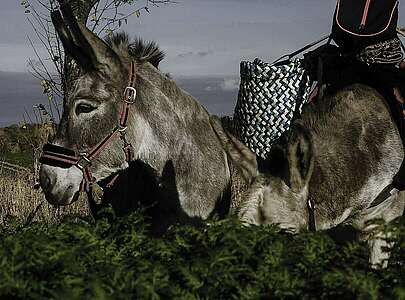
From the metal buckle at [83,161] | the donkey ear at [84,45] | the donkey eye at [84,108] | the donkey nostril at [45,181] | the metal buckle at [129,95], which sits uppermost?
the donkey ear at [84,45]

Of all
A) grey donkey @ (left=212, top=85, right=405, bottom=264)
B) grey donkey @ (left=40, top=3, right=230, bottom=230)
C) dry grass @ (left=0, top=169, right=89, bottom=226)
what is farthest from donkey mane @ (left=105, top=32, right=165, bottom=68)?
dry grass @ (left=0, top=169, right=89, bottom=226)

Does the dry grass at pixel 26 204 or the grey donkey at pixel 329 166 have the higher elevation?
the grey donkey at pixel 329 166

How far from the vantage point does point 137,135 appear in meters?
5.77

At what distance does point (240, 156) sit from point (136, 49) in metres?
2.21

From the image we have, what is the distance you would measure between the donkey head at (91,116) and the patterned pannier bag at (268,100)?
0.91 metres

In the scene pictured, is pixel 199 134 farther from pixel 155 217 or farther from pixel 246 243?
pixel 246 243

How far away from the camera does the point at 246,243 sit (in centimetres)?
263

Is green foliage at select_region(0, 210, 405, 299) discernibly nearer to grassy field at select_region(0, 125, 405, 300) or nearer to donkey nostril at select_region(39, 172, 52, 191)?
grassy field at select_region(0, 125, 405, 300)

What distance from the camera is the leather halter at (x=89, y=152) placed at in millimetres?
5734

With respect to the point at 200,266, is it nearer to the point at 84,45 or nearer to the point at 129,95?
the point at 129,95

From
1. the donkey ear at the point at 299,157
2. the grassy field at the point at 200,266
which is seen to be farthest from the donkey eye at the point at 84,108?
the grassy field at the point at 200,266

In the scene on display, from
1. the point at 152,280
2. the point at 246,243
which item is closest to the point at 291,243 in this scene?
the point at 246,243

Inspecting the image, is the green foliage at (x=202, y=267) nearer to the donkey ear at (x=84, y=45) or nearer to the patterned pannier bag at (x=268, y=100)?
the patterned pannier bag at (x=268, y=100)

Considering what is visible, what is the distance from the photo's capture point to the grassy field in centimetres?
232
